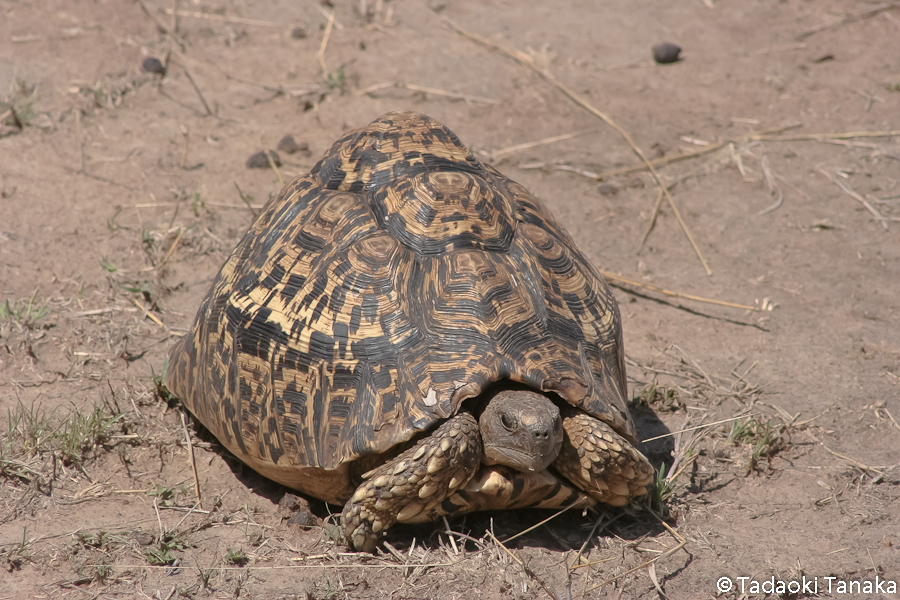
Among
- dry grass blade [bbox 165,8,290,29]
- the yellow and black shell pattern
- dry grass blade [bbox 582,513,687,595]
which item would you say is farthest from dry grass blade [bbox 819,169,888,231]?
dry grass blade [bbox 165,8,290,29]

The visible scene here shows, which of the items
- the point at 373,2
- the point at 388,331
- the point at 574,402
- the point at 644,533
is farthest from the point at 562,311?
the point at 373,2

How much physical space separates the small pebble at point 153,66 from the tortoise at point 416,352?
327 centimetres

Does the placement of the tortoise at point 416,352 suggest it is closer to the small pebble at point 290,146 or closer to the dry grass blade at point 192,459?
the dry grass blade at point 192,459

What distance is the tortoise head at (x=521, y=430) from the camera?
7.61ft

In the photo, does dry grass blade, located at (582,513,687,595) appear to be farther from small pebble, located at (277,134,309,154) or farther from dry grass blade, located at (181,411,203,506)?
small pebble, located at (277,134,309,154)

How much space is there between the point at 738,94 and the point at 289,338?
4.59 m

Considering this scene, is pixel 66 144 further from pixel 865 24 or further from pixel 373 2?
pixel 865 24

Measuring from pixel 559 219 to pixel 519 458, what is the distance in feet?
8.30

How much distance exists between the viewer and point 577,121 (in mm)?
5555

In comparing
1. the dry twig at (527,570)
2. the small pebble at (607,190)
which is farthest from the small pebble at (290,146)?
the dry twig at (527,570)

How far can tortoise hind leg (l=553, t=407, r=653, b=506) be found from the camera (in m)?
2.48

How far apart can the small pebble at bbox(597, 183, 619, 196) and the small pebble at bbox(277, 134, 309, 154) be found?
6.36 ft

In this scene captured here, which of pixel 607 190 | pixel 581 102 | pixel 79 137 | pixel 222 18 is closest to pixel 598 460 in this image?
pixel 607 190

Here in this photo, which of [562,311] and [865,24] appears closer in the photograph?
[562,311]
